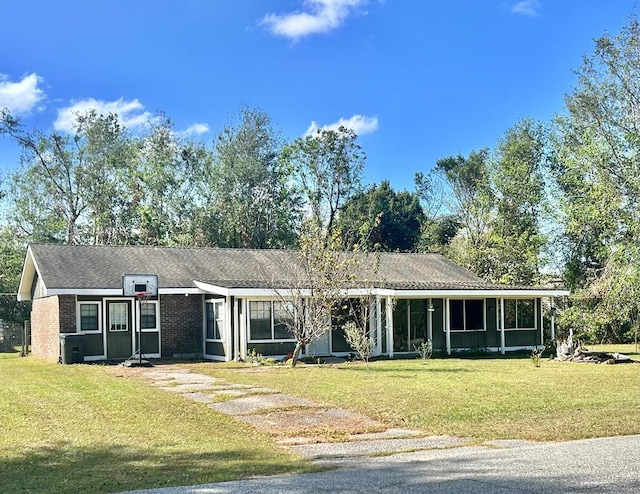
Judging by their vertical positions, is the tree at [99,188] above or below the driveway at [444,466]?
above

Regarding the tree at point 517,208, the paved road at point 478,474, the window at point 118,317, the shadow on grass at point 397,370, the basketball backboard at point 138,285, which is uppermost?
the tree at point 517,208

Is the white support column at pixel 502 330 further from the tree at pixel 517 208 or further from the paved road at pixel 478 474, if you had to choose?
the paved road at pixel 478 474

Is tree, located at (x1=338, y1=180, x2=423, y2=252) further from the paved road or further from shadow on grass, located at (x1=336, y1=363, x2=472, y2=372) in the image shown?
the paved road

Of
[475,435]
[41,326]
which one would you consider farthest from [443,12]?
[41,326]

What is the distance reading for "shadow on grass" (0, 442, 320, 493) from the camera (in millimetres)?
6980

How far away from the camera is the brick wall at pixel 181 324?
23.3 meters

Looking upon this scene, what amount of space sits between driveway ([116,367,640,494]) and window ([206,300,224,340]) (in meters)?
12.1

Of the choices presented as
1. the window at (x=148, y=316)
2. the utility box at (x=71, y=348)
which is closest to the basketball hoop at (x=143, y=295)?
the window at (x=148, y=316)

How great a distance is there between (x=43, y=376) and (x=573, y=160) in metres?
20.5

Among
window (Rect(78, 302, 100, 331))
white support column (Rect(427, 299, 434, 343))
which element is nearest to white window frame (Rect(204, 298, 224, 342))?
window (Rect(78, 302, 100, 331))

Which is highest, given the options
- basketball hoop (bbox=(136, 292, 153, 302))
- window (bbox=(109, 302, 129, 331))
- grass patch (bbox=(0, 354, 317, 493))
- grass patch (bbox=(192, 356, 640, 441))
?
basketball hoop (bbox=(136, 292, 153, 302))

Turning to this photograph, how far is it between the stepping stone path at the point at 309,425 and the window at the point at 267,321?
6.98 m

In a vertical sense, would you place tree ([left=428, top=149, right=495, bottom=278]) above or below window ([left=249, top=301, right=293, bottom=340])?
above

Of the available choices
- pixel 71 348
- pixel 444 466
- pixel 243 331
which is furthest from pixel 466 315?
pixel 444 466
